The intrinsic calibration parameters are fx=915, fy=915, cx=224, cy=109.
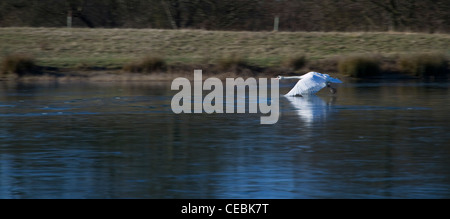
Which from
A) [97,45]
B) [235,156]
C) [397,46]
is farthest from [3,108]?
[397,46]

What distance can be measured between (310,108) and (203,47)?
76.1 ft

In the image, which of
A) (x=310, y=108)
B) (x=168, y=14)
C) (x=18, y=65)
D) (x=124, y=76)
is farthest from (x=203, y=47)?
(x=310, y=108)

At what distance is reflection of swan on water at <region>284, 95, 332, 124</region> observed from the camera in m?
20.6

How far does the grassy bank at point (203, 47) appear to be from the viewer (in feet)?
132

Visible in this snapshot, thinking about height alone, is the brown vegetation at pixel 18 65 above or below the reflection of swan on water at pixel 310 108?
above

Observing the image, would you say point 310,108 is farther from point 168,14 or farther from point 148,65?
point 168,14

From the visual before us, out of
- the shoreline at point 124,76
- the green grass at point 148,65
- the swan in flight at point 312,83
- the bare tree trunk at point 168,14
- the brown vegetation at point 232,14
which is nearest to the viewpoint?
the swan in flight at point 312,83

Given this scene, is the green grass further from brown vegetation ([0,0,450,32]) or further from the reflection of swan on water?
brown vegetation ([0,0,450,32])

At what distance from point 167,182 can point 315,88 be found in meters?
14.3

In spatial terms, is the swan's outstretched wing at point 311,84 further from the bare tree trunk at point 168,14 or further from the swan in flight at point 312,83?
the bare tree trunk at point 168,14

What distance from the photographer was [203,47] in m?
45.8

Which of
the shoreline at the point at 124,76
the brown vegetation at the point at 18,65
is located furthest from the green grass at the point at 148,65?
the brown vegetation at the point at 18,65

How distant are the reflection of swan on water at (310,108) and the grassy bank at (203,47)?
42.0 feet

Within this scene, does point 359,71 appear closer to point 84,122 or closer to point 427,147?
point 84,122
